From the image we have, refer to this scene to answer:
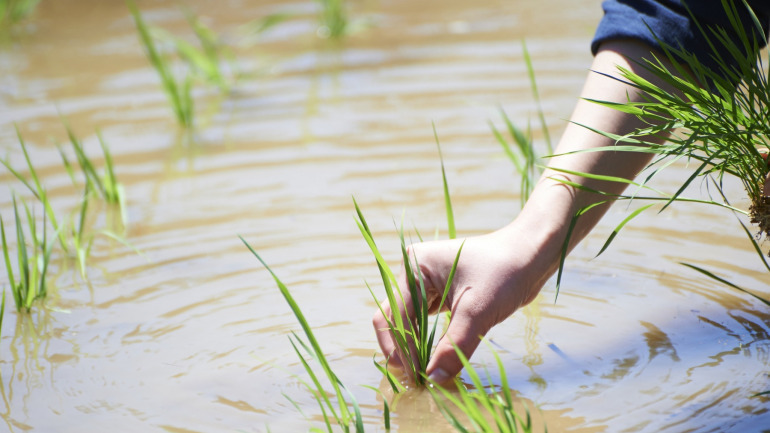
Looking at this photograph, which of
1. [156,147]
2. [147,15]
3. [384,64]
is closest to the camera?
[156,147]

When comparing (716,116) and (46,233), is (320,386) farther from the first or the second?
(46,233)

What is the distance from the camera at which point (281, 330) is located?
5.83ft

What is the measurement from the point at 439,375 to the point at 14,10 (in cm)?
394

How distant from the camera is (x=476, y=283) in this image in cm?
146

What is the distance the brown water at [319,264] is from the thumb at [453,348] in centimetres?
6

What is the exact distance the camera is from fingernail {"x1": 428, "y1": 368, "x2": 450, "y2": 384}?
1.49 m

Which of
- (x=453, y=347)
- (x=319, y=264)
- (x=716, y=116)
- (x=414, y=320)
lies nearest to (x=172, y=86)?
(x=319, y=264)

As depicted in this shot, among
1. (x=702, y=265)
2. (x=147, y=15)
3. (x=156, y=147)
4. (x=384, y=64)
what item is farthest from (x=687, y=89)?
(x=147, y=15)

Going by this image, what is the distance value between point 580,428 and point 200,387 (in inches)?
25.7

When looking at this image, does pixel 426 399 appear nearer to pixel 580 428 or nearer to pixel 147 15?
pixel 580 428

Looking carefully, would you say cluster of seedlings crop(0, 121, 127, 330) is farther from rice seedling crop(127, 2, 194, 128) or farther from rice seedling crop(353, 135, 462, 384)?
rice seedling crop(353, 135, 462, 384)

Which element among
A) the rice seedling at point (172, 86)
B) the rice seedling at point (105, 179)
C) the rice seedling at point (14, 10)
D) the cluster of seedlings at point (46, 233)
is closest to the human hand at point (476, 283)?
the cluster of seedlings at point (46, 233)

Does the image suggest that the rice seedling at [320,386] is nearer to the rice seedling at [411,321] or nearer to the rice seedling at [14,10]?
the rice seedling at [411,321]

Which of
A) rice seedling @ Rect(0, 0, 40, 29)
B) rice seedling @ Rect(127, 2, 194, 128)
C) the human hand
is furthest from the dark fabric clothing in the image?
rice seedling @ Rect(0, 0, 40, 29)
